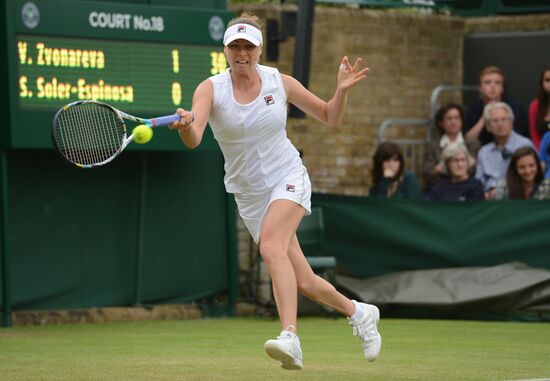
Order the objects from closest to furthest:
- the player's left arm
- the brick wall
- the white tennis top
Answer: the white tennis top → the player's left arm → the brick wall

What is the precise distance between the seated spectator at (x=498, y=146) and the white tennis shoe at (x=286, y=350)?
7313mm

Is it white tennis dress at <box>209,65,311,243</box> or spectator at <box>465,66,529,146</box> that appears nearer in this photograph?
white tennis dress at <box>209,65,311,243</box>

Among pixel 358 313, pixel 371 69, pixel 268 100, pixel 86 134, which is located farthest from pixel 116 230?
pixel 268 100

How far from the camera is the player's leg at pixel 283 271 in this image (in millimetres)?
7789

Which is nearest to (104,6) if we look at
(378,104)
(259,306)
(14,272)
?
(14,272)

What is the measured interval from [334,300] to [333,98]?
1226 millimetres

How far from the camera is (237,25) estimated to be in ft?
27.0

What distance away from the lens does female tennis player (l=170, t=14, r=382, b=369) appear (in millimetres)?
8242

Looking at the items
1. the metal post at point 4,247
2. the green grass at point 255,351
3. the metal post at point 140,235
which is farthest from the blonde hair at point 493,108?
the metal post at point 4,247

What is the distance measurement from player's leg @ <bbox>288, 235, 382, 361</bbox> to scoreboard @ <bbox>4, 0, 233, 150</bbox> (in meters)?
4.78

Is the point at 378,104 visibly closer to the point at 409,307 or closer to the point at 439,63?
the point at 439,63

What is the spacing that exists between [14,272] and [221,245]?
2423 millimetres

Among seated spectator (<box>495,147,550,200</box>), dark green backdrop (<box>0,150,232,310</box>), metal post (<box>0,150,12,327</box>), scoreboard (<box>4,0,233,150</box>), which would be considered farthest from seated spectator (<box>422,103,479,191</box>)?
metal post (<box>0,150,12,327</box>)

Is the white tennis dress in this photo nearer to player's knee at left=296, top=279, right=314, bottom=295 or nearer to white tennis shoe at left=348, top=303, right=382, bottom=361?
player's knee at left=296, top=279, right=314, bottom=295
